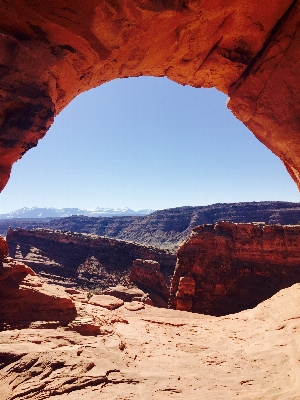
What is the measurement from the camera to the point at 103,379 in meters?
4.59

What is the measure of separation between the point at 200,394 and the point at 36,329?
3.99 m

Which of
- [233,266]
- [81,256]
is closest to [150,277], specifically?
[233,266]

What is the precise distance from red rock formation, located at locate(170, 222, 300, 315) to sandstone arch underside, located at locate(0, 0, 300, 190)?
17.5 meters

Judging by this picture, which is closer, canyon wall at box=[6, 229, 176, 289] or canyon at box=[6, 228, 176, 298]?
canyon at box=[6, 228, 176, 298]

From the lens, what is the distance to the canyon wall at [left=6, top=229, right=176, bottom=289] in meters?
39.2

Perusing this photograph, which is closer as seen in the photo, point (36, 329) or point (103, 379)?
point (103, 379)

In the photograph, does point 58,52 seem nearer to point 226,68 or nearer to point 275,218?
point 226,68

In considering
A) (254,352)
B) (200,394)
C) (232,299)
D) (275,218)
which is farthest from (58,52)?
(275,218)

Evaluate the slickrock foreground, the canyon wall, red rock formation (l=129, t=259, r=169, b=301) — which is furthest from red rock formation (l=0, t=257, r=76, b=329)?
the canyon wall

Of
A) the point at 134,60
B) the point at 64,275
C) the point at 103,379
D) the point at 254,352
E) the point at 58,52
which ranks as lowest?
the point at 64,275

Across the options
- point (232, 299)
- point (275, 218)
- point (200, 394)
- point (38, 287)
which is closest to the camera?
point (200, 394)

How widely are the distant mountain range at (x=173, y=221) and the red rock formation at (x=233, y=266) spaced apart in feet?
A: 142

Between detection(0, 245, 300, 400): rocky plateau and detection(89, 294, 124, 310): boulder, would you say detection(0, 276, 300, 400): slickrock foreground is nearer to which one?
detection(0, 245, 300, 400): rocky plateau

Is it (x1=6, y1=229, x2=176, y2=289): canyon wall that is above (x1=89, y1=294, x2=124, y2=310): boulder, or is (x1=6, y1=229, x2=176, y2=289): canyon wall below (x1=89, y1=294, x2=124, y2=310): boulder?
below
